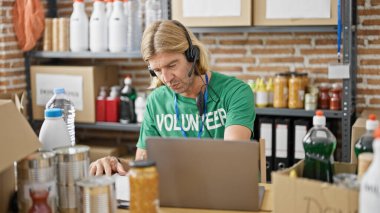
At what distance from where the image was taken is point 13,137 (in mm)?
1577

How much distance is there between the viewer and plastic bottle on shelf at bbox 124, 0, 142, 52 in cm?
362

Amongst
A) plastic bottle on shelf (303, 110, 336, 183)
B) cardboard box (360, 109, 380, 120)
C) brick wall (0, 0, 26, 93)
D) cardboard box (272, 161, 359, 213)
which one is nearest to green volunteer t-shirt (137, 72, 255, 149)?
plastic bottle on shelf (303, 110, 336, 183)

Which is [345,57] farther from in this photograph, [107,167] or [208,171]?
[208,171]

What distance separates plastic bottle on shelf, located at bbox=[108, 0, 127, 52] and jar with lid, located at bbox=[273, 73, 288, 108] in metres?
1.02

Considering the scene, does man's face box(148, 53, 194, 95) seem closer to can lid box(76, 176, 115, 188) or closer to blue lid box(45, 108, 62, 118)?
blue lid box(45, 108, 62, 118)

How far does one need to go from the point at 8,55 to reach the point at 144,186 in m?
Answer: 2.66

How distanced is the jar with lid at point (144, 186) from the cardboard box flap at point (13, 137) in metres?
0.34

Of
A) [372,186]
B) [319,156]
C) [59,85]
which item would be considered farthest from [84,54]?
[372,186]

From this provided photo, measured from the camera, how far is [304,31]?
3477 mm

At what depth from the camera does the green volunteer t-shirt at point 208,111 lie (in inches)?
87.5

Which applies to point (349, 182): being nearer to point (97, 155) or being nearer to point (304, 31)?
point (304, 31)

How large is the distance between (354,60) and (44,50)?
6.78 feet

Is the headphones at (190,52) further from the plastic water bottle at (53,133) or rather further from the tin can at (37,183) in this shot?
the tin can at (37,183)

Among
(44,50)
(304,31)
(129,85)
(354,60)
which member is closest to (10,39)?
(44,50)
